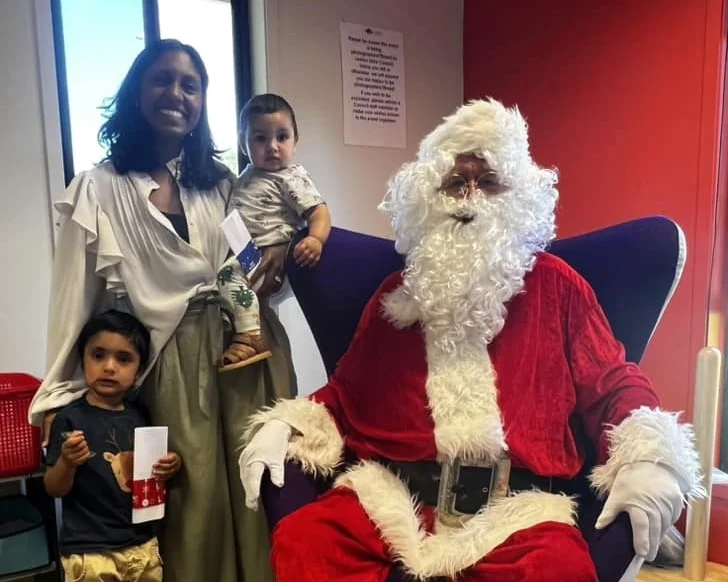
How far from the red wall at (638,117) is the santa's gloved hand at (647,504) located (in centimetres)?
126

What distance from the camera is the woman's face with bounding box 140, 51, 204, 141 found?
5.05ft

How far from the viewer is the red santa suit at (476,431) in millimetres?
1188

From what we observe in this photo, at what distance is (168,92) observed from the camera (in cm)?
154

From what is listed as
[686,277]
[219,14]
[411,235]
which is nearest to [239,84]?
[219,14]

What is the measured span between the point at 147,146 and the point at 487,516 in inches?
43.7

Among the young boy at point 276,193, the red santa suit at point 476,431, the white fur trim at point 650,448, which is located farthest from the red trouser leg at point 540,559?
the young boy at point 276,193

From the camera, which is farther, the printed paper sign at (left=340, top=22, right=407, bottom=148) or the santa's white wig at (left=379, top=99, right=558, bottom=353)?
the printed paper sign at (left=340, top=22, right=407, bottom=148)

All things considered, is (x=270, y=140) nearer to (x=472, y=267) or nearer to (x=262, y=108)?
(x=262, y=108)

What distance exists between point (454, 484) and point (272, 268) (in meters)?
0.70

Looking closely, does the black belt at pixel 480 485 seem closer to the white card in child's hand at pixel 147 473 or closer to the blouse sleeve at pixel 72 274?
the white card in child's hand at pixel 147 473

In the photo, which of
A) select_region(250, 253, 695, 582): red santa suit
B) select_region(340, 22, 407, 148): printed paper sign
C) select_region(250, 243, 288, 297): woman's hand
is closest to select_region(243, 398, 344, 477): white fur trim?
select_region(250, 253, 695, 582): red santa suit

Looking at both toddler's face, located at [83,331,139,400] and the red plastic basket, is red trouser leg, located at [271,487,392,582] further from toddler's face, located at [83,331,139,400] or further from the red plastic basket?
the red plastic basket

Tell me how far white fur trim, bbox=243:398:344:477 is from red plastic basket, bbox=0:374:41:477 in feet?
1.89

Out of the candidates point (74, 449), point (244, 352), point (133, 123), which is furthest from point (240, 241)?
point (74, 449)
